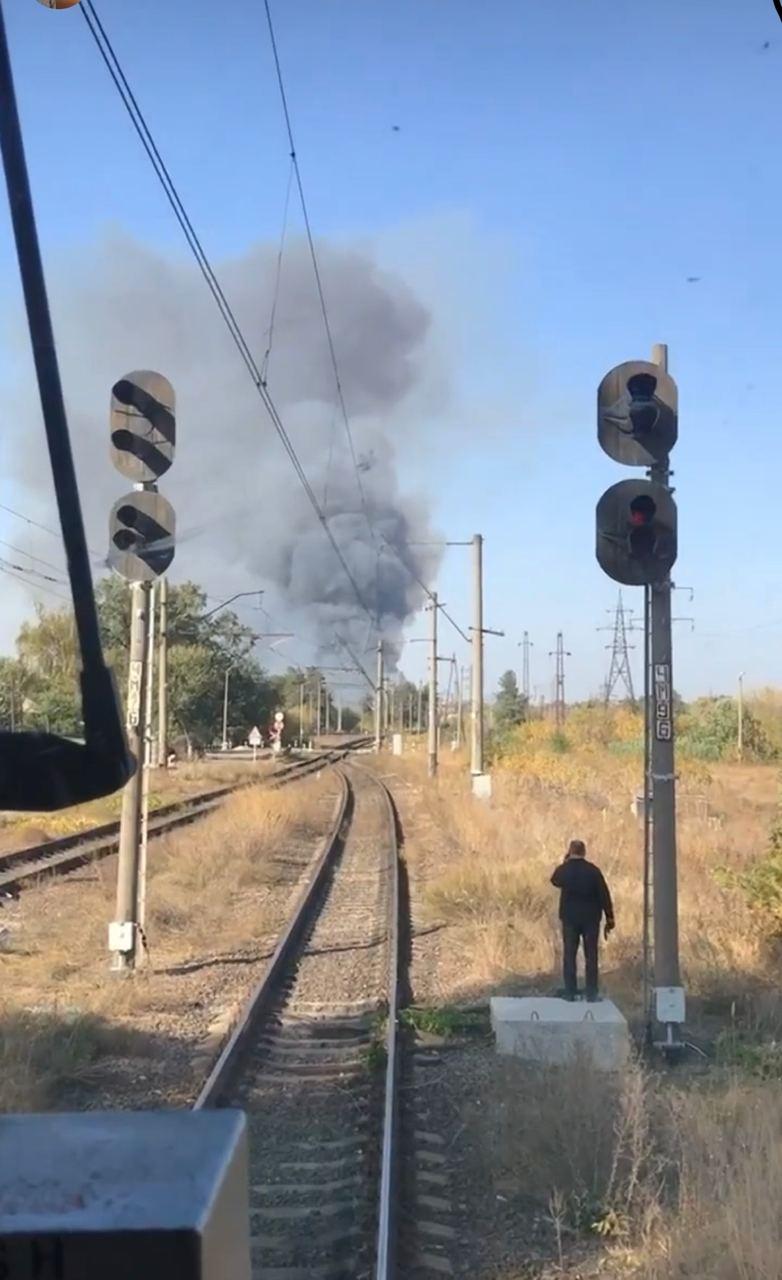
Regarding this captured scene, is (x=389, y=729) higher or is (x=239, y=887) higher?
(x=389, y=729)

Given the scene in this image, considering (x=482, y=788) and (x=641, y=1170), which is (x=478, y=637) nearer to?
(x=482, y=788)

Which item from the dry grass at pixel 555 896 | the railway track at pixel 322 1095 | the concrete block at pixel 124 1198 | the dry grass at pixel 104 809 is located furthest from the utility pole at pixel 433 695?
the concrete block at pixel 124 1198

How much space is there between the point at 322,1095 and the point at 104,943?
18.0ft

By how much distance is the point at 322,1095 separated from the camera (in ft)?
26.5

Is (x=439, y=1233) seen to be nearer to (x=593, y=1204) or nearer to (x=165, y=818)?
(x=593, y=1204)

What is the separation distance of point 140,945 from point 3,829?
15.8 meters

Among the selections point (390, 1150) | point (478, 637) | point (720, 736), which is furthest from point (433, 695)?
point (390, 1150)

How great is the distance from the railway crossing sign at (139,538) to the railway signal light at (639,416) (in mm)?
3488

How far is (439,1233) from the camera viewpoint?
230 inches

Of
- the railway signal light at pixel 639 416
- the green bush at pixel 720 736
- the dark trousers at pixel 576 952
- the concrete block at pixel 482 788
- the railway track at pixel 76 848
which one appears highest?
the green bush at pixel 720 736

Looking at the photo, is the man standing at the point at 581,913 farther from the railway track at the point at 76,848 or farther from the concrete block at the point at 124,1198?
the railway track at the point at 76,848

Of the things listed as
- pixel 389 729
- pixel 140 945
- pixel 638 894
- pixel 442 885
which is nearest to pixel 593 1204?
pixel 140 945

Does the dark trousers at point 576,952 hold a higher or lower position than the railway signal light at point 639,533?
lower

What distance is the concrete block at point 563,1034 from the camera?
8039 mm
